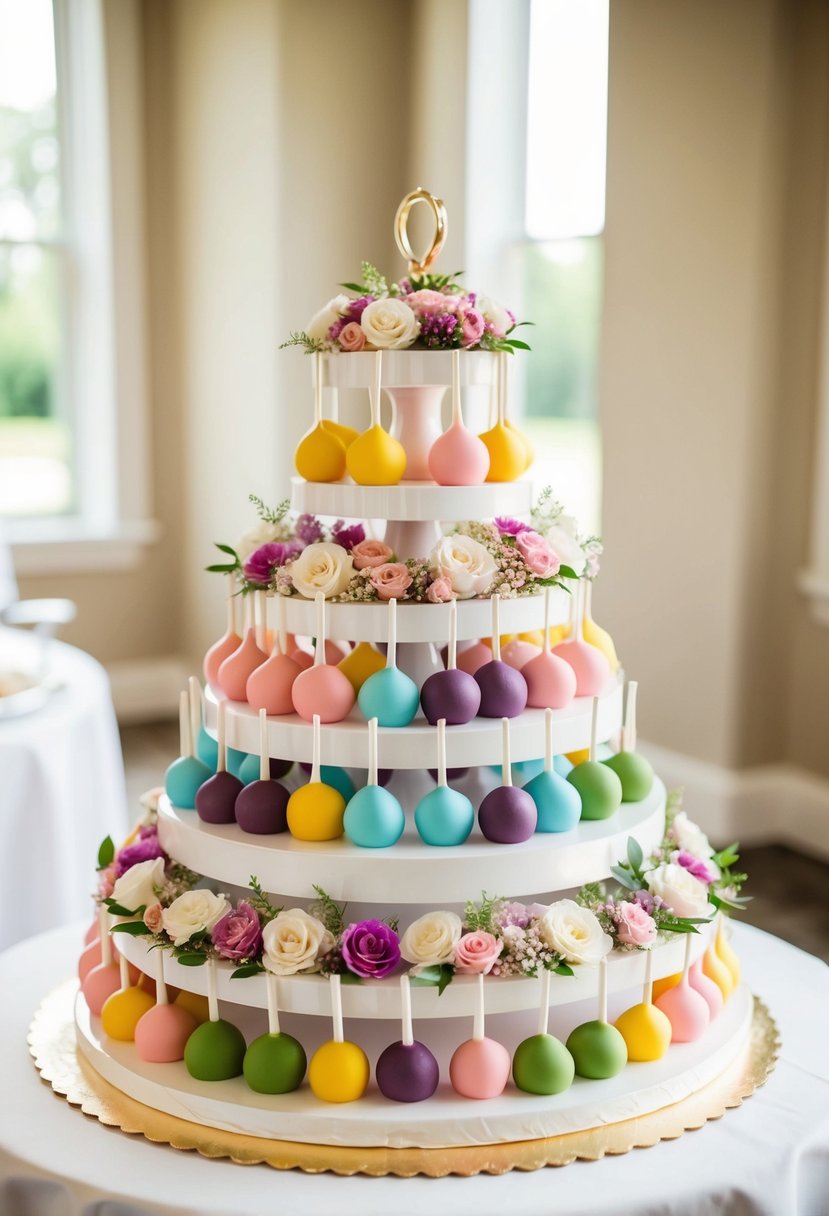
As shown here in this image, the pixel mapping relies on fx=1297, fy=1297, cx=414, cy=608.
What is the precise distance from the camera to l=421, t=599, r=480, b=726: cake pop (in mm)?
1517

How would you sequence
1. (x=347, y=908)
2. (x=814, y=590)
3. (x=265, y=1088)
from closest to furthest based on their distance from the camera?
(x=265, y=1088) → (x=347, y=908) → (x=814, y=590)

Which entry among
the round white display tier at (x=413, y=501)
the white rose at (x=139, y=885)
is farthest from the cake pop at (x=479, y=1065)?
the round white display tier at (x=413, y=501)

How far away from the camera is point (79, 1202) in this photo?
1.30m

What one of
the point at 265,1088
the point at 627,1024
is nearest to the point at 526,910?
the point at 627,1024

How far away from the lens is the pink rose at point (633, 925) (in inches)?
58.3

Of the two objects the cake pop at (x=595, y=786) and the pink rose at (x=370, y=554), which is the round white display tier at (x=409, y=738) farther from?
the pink rose at (x=370, y=554)

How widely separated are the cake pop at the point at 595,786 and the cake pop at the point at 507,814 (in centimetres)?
12

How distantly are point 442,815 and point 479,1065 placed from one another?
270mm

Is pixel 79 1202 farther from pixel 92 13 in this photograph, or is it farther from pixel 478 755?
pixel 92 13

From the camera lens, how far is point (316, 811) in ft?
4.89

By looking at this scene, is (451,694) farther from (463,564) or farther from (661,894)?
(661,894)

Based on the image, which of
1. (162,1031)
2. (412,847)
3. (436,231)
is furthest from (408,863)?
(436,231)

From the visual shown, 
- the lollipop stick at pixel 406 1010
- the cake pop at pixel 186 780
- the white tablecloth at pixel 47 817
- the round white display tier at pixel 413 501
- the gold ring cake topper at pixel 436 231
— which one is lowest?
the white tablecloth at pixel 47 817

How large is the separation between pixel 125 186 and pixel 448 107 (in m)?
1.43
